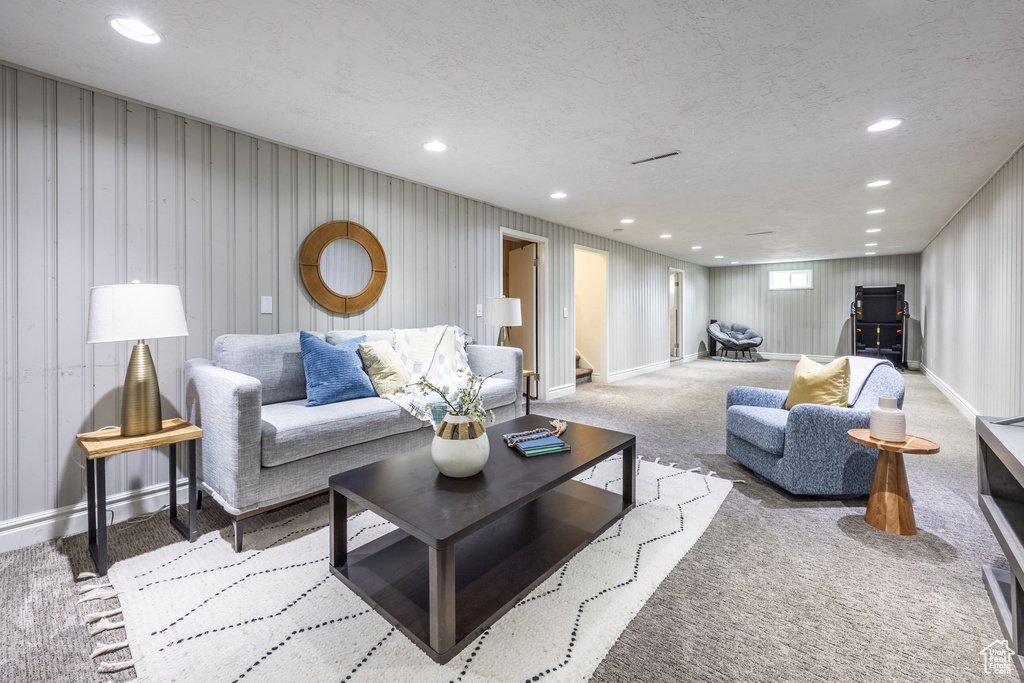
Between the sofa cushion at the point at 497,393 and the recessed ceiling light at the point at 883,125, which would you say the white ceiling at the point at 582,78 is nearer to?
the recessed ceiling light at the point at 883,125

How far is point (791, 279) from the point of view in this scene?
32.8 feet

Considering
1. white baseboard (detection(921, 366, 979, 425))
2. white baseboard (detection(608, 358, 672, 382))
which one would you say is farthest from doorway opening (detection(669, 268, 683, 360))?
white baseboard (detection(921, 366, 979, 425))

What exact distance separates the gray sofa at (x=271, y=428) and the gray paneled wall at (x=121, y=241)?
0.33 m

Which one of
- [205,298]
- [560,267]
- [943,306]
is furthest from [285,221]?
[943,306]

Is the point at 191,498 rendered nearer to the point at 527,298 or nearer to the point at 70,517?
the point at 70,517

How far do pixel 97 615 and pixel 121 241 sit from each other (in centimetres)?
181

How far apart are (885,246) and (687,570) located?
8.42m

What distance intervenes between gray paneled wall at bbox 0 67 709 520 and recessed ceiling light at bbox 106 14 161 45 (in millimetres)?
706

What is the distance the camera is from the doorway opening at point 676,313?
958 centimetres

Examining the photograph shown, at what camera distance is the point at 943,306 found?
6.02 metres

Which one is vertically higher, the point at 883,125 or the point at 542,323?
the point at 883,125

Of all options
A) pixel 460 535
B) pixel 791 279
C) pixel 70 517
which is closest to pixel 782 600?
pixel 460 535

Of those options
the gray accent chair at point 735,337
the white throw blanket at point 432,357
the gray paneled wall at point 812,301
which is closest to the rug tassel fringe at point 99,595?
the white throw blanket at point 432,357

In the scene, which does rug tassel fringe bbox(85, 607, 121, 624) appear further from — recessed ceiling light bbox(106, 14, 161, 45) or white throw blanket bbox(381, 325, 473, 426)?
recessed ceiling light bbox(106, 14, 161, 45)
